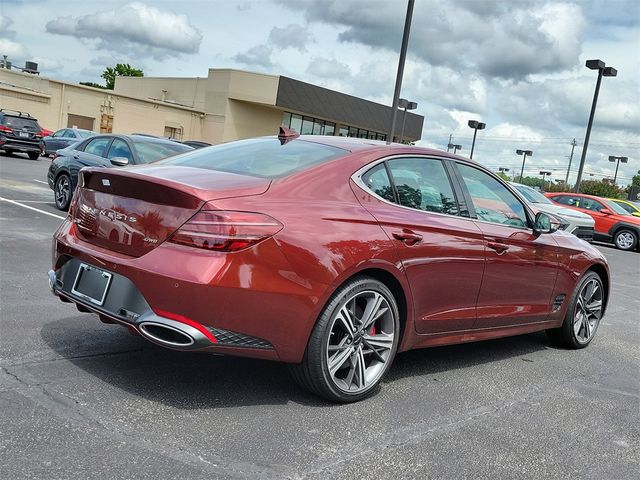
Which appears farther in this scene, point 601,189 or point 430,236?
point 601,189

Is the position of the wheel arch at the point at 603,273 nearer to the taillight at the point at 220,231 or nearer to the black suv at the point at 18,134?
the taillight at the point at 220,231

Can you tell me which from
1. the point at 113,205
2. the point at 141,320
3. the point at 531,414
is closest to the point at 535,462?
the point at 531,414

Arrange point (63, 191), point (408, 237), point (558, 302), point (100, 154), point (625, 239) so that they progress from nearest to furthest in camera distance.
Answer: point (408, 237), point (558, 302), point (100, 154), point (63, 191), point (625, 239)

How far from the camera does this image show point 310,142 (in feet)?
14.3

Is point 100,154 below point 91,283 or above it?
above

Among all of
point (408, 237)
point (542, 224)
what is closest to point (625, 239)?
point (542, 224)

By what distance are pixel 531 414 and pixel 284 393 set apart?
153 cm

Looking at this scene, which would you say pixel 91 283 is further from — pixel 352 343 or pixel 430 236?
pixel 430 236

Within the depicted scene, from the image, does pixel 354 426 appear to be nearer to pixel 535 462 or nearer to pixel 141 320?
pixel 535 462

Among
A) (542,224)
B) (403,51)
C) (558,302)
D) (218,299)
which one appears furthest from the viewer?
(403,51)

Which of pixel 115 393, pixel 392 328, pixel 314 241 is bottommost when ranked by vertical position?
pixel 115 393

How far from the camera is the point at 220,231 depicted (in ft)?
10.6

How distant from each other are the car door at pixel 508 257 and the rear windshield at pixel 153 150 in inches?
269

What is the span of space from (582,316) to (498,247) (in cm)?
184
